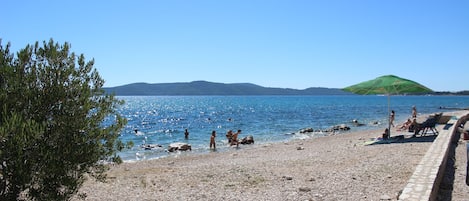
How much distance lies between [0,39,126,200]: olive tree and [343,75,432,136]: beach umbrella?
14.7 m

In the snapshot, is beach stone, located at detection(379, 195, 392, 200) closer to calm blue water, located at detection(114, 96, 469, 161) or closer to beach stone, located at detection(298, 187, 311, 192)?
beach stone, located at detection(298, 187, 311, 192)

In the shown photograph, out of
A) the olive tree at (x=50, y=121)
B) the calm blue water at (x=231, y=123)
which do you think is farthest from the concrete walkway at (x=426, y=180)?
the calm blue water at (x=231, y=123)

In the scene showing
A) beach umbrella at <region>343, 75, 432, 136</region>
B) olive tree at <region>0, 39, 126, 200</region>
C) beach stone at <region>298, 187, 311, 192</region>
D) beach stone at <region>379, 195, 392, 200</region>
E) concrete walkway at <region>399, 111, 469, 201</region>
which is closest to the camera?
olive tree at <region>0, 39, 126, 200</region>

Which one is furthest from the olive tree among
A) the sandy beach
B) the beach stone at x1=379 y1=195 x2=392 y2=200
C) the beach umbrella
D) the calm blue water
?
the calm blue water

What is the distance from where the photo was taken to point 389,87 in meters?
17.4

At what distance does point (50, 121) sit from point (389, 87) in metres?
15.9

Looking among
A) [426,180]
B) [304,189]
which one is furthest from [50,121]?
[426,180]

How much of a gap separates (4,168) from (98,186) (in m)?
6.34

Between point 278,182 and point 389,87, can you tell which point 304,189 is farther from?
point 389,87

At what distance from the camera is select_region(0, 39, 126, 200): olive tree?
4438 mm

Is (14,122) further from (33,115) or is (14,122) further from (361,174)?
(361,174)

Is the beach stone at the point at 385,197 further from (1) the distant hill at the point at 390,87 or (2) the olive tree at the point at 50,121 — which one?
(1) the distant hill at the point at 390,87

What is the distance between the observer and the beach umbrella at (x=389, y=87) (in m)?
17.1

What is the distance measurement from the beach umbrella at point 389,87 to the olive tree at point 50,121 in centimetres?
1470
